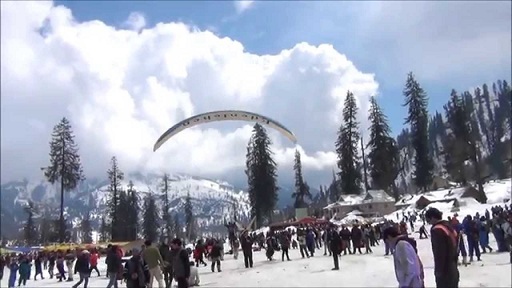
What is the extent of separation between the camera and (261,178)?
71562mm

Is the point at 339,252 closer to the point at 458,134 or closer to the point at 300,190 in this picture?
the point at 458,134

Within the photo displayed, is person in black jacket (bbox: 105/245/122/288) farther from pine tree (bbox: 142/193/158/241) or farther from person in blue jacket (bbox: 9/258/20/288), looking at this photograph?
pine tree (bbox: 142/193/158/241)

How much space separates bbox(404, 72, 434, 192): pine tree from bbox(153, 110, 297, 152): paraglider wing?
45.7 m

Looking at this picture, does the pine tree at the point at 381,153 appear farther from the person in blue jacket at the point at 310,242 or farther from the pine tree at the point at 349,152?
the person in blue jacket at the point at 310,242

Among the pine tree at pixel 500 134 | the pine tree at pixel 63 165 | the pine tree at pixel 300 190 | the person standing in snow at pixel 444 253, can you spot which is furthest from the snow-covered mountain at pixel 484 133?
the person standing in snow at pixel 444 253

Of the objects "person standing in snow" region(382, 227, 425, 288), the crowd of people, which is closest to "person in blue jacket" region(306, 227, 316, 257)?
the crowd of people

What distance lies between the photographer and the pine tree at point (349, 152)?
230 ft

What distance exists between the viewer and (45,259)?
3600 centimetres

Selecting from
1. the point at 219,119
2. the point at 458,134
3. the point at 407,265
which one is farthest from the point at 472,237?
the point at 458,134

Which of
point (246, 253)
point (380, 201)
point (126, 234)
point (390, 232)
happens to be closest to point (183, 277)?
point (390, 232)

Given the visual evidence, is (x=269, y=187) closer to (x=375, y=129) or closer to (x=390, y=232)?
(x=375, y=129)

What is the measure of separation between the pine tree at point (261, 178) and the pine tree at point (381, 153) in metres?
13.2

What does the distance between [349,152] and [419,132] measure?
9050 mm

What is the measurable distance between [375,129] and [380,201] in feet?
30.5
